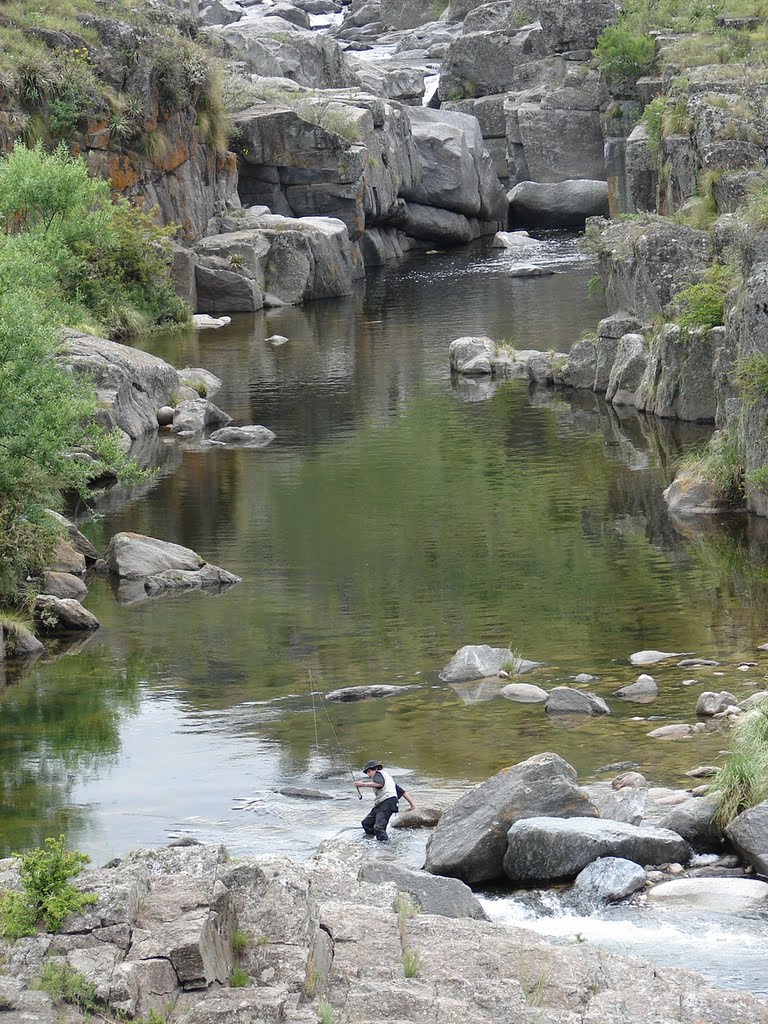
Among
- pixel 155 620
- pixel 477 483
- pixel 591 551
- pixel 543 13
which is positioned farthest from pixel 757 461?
pixel 543 13

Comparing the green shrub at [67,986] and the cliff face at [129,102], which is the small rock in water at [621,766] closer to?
the green shrub at [67,986]

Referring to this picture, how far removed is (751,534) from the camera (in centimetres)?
2705

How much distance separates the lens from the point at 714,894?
12.6m

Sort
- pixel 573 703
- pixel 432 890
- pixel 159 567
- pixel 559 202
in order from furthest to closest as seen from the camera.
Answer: pixel 559 202 → pixel 159 567 → pixel 573 703 → pixel 432 890

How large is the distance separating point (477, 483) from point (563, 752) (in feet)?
51.4

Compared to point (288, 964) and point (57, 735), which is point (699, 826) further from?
point (57, 735)

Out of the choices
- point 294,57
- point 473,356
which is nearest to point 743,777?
point 473,356

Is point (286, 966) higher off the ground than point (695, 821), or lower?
higher

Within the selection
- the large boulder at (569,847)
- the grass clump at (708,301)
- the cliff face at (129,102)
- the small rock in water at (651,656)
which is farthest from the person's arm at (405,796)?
the cliff face at (129,102)

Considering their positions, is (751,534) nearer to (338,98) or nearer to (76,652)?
(76,652)

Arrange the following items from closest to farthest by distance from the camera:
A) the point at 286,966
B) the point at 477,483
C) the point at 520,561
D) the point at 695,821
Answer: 1. the point at 286,966
2. the point at 695,821
3. the point at 520,561
4. the point at 477,483

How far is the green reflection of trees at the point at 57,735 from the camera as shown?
1586cm

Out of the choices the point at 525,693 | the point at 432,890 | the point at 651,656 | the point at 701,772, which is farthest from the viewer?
the point at 651,656

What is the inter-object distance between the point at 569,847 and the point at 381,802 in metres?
2.15
